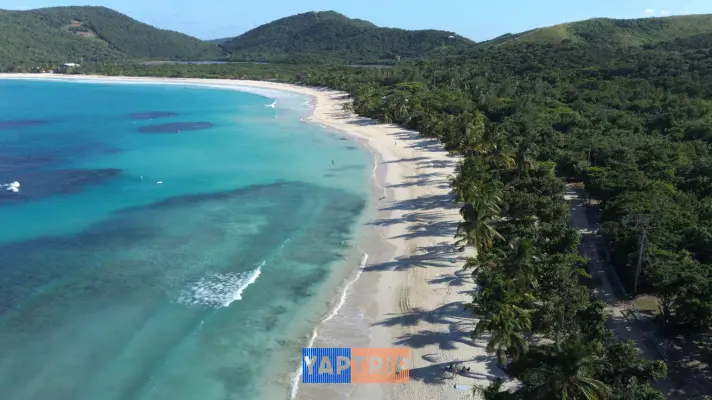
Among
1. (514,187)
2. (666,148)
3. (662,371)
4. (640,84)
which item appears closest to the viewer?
(662,371)

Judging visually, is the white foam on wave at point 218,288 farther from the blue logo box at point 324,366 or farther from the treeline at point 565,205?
the treeline at point 565,205

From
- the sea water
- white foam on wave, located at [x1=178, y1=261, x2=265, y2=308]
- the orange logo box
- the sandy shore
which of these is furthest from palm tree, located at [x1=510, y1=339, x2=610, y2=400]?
white foam on wave, located at [x1=178, y1=261, x2=265, y2=308]

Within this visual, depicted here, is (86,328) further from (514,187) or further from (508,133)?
(508,133)

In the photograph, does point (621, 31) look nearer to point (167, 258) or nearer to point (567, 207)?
point (567, 207)

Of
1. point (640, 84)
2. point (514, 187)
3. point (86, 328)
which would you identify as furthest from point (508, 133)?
point (86, 328)

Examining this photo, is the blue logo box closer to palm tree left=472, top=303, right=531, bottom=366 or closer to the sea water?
the sea water

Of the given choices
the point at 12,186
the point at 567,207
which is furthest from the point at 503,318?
the point at 12,186

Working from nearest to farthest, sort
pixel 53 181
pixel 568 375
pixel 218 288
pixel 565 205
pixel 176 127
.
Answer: pixel 568 375
pixel 218 288
pixel 565 205
pixel 53 181
pixel 176 127
